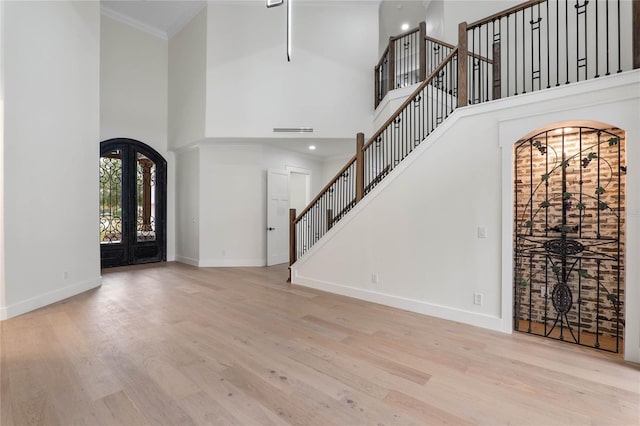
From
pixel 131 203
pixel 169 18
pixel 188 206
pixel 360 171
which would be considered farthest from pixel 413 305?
pixel 169 18

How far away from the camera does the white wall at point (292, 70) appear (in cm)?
648

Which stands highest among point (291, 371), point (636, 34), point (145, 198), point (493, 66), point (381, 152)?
point (493, 66)

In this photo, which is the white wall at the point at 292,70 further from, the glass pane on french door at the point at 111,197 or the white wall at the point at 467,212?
the white wall at the point at 467,212

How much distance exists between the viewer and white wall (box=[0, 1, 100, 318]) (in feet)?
Answer: 12.6

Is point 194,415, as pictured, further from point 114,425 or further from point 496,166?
point 496,166

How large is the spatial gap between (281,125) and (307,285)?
137 inches

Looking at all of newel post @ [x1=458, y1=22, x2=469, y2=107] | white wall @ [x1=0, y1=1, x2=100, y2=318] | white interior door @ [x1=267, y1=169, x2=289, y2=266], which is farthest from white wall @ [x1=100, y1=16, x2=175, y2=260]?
newel post @ [x1=458, y1=22, x2=469, y2=107]

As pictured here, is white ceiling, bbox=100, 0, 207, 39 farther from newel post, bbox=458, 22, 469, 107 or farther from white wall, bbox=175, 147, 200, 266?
newel post, bbox=458, 22, 469, 107

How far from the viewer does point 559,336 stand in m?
3.36

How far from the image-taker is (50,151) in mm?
4355

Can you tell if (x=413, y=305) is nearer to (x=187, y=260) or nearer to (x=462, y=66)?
(x=462, y=66)

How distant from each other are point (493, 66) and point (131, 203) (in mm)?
7874

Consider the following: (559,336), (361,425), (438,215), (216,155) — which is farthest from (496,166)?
(216,155)

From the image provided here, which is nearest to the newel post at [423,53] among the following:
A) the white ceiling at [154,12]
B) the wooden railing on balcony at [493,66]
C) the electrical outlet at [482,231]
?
the wooden railing on balcony at [493,66]
